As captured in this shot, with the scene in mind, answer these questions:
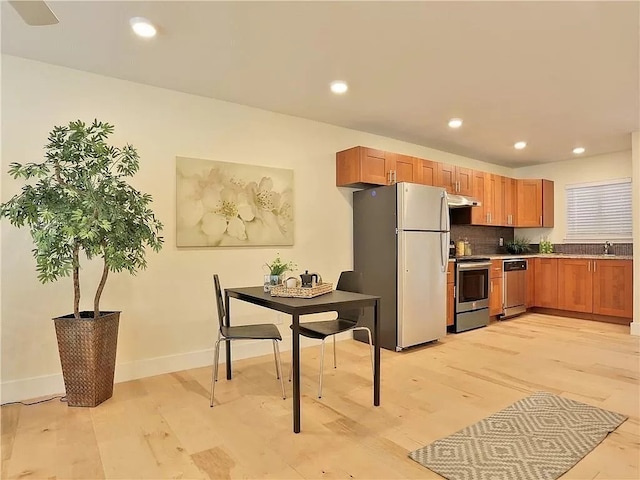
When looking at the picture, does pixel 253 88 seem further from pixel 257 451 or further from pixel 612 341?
pixel 612 341

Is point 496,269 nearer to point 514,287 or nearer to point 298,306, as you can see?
point 514,287

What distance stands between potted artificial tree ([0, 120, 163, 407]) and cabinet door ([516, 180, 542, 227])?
224 inches

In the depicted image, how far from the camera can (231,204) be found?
3.77m

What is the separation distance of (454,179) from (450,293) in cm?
156

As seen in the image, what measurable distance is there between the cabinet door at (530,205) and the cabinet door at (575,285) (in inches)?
29.5

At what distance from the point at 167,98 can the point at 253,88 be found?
0.76 meters

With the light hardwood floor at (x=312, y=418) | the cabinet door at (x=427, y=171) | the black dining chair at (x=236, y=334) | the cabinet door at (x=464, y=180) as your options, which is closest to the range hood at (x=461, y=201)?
the cabinet door at (x=464, y=180)

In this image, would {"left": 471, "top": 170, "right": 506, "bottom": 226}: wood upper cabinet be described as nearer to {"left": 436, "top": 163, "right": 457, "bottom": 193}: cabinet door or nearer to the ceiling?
{"left": 436, "top": 163, "right": 457, "bottom": 193}: cabinet door

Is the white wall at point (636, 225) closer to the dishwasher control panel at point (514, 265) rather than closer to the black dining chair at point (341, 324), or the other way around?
the dishwasher control panel at point (514, 265)

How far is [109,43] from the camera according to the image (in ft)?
8.75

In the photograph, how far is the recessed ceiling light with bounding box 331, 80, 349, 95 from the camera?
130 inches

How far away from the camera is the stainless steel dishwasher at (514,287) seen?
225 inches

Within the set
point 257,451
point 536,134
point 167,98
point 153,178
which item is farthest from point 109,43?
point 536,134

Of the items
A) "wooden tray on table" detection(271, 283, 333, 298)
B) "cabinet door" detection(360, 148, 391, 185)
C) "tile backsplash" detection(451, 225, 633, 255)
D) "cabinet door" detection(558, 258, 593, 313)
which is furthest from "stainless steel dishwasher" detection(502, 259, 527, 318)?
"wooden tray on table" detection(271, 283, 333, 298)
